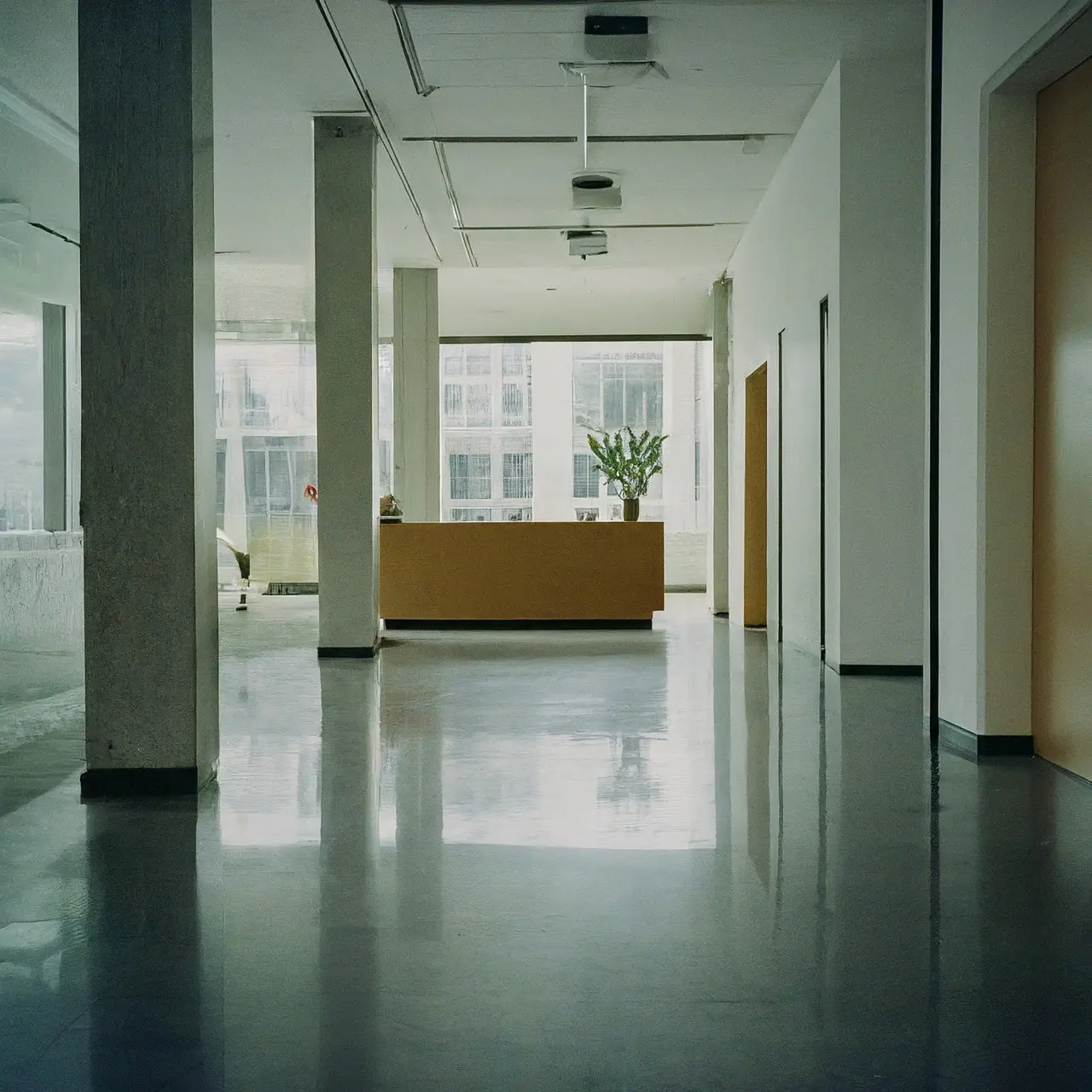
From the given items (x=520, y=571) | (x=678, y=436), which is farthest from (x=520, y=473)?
(x=520, y=571)

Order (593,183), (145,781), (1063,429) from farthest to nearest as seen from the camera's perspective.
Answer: (593,183) → (1063,429) → (145,781)

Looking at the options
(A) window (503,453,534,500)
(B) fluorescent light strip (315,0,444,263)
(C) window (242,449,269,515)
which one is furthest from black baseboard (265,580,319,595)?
(B) fluorescent light strip (315,0,444,263)

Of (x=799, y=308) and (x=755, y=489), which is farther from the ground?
(x=799, y=308)

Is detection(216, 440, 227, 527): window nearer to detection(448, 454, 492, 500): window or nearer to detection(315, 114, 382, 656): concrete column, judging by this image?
detection(448, 454, 492, 500): window

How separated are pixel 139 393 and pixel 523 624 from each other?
6.85m

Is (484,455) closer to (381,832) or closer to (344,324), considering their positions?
(344,324)

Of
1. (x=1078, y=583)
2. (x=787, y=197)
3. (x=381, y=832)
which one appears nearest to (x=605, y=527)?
(x=787, y=197)

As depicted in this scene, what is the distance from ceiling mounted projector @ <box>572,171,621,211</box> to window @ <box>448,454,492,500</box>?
790cm

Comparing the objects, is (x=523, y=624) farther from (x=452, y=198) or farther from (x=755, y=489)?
(x=452, y=198)

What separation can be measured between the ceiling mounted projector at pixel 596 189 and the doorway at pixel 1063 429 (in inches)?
195

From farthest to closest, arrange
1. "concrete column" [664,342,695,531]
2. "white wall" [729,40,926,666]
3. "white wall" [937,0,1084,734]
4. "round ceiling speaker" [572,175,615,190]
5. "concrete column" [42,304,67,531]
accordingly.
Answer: "concrete column" [664,342,695,531]
"round ceiling speaker" [572,175,615,190]
"white wall" [729,40,926,666]
"concrete column" [42,304,67,531]
"white wall" [937,0,1084,734]

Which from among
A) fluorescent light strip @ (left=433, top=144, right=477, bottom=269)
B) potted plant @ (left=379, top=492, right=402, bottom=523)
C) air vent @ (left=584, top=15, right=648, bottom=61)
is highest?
fluorescent light strip @ (left=433, top=144, right=477, bottom=269)

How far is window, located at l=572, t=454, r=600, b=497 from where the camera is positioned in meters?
17.1

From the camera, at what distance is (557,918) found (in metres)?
2.80
